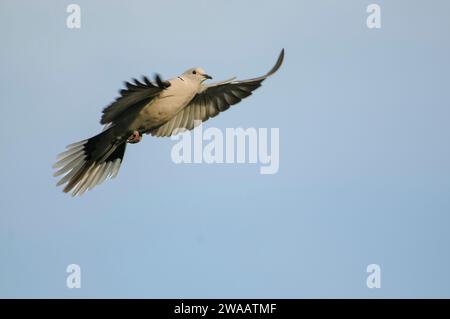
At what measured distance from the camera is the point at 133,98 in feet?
18.0

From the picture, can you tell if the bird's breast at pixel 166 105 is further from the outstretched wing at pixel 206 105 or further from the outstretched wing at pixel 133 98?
the outstretched wing at pixel 206 105

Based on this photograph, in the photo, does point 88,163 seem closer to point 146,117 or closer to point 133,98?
point 146,117

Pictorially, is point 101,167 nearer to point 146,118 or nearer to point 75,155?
point 75,155

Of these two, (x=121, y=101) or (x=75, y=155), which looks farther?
(x=75, y=155)

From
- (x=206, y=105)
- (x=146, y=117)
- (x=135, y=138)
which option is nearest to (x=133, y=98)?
(x=146, y=117)

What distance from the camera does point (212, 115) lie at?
609cm

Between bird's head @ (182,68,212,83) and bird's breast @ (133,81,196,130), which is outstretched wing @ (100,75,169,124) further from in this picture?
bird's head @ (182,68,212,83)

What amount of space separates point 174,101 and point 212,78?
28cm

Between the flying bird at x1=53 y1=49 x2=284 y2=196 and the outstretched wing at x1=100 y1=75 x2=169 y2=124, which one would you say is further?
the flying bird at x1=53 y1=49 x2=284 y2=196

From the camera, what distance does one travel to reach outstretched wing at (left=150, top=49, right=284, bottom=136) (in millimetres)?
6002

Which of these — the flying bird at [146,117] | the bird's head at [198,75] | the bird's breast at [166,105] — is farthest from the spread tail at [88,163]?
the bird's head at [198,75]

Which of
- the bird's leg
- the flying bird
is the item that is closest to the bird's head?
the flying bird
